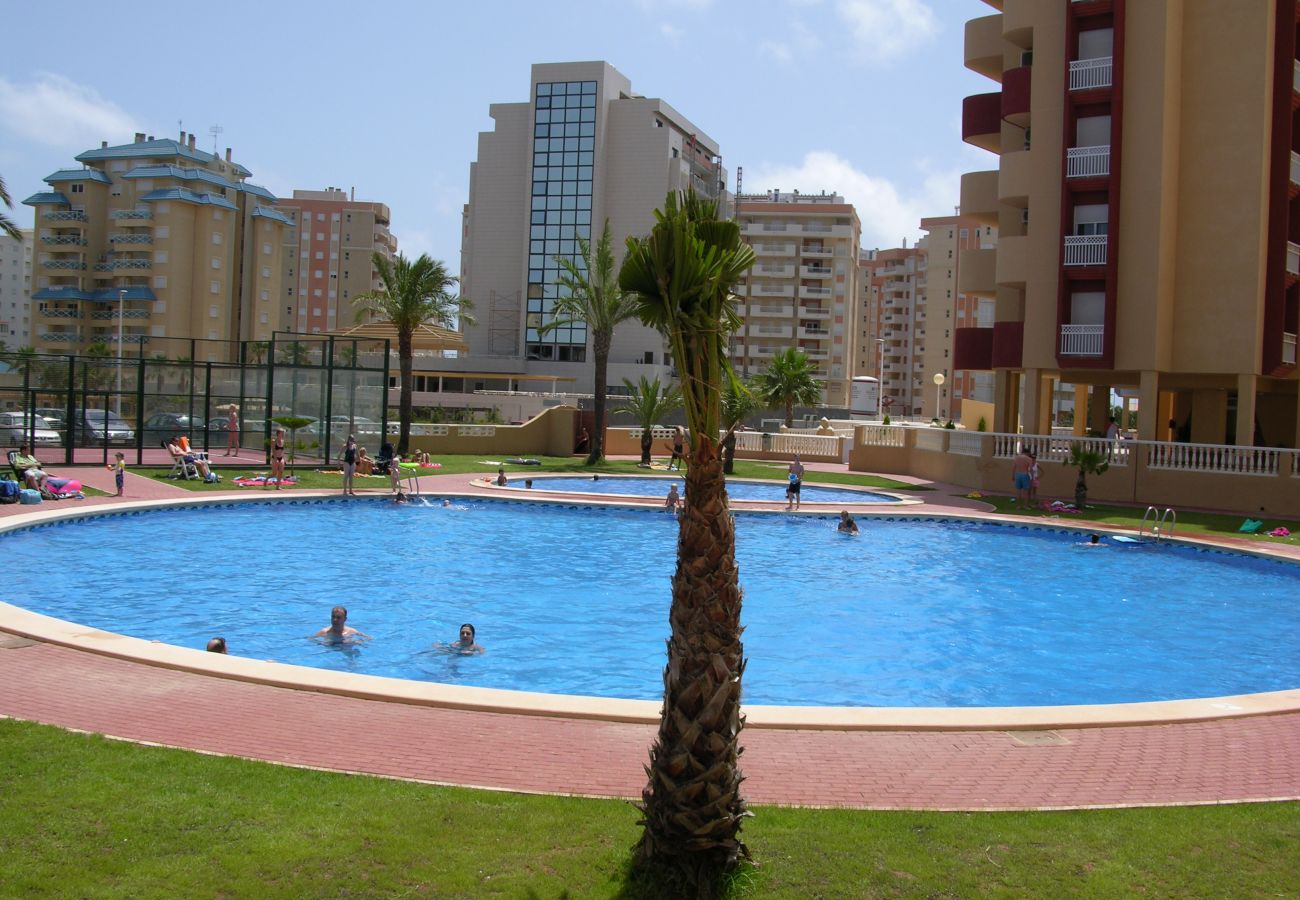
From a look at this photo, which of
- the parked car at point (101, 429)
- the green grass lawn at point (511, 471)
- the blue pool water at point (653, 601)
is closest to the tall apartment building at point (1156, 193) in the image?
the green grass lawn at point (511, 471)

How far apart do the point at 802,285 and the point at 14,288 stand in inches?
4573

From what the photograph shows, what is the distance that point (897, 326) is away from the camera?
153000 mm

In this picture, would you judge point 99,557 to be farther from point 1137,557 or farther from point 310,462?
point 1137,557

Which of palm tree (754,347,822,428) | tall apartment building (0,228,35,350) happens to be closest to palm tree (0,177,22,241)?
palm tree (754,347,822,428)

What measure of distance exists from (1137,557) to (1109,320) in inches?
454

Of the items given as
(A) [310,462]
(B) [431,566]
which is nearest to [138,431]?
(A) [310,462]

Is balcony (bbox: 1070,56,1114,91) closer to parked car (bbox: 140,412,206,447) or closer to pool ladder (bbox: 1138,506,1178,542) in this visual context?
pool ladder (bbox: 1138,506,1178,542)

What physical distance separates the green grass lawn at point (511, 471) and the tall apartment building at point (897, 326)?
345ft

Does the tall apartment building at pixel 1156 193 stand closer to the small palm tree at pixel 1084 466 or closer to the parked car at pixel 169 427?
the small palm tree at pixel 1084 466

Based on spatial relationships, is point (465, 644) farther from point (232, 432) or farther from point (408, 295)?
point (408, 295)

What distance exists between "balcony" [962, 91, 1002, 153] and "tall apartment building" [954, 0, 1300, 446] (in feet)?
5.86

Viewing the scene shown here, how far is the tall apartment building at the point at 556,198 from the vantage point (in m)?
93.6

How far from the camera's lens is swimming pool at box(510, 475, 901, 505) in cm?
3466

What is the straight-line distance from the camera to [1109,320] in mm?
34500
